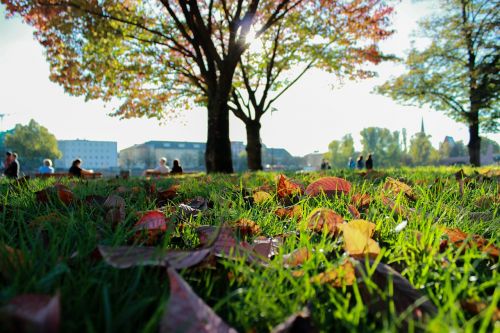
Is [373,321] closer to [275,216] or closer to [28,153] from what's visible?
[275,216]

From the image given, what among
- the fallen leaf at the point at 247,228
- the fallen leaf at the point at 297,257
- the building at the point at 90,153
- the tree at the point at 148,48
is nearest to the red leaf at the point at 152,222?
the fallen leaf at the point at 247,228

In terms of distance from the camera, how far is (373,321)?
0.69 meters

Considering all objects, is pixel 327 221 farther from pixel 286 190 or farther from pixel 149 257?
pixel 286 190

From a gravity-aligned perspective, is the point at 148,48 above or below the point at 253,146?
above

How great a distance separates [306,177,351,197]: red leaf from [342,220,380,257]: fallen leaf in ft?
3.08

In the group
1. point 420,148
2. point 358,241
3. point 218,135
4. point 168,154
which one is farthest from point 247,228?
point 168,154

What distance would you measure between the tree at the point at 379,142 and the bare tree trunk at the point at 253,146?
7531 cm

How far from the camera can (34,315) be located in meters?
0.51

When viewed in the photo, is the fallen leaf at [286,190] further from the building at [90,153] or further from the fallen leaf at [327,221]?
the building at [90,153]

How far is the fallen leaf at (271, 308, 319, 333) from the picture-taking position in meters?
0.62

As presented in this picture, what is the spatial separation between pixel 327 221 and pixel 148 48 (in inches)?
542

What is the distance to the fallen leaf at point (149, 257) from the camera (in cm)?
77

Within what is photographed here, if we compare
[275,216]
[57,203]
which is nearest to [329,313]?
[275,216]

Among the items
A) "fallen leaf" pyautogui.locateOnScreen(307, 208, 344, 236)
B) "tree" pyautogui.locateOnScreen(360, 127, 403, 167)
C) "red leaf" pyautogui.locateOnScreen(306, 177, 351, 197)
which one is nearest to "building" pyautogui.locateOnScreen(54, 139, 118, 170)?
"tree" pyautogui.locateOnScreen(360, 127, 403, 167)
